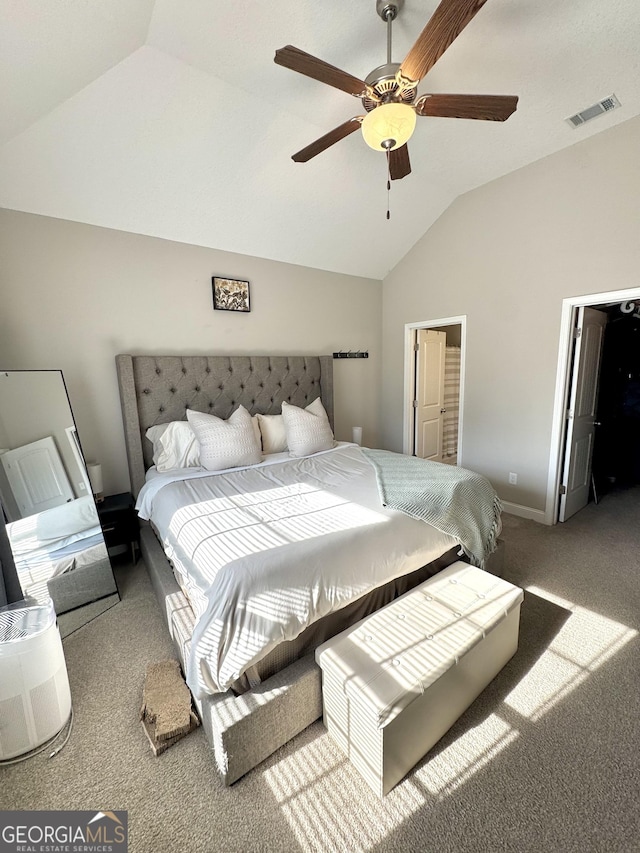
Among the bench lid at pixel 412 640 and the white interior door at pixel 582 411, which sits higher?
the white interior door at pixel 582 411

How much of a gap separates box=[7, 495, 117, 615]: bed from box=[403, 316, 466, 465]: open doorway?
343cm

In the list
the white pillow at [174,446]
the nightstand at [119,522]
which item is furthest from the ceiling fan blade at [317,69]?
→ the nightstand at [119,522]

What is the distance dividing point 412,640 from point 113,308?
3004 mm

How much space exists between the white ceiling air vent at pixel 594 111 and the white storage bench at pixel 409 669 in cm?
319

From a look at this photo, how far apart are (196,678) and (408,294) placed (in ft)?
13.6

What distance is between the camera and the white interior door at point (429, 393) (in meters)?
4.41

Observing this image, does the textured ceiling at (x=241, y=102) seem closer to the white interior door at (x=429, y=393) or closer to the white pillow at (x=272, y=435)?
the white pillow at (x=272, y=435)

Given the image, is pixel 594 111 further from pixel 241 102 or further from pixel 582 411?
pixel 241 102

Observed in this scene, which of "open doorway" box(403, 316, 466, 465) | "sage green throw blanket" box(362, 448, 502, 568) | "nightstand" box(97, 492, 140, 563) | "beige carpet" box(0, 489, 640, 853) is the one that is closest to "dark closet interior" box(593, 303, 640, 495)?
"open doorway" box(403, 316, 466, 465)

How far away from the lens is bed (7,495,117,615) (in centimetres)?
198

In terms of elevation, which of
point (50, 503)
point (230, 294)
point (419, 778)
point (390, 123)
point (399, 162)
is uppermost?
point (399, 162)

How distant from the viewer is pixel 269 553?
1.42m

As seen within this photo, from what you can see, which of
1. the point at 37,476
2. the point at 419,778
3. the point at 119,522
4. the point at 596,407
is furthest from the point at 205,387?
the point at 596,407

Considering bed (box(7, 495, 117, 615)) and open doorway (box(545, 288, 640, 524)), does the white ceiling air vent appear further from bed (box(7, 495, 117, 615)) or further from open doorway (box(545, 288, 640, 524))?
bed (box(7, 495, 117, 615))
